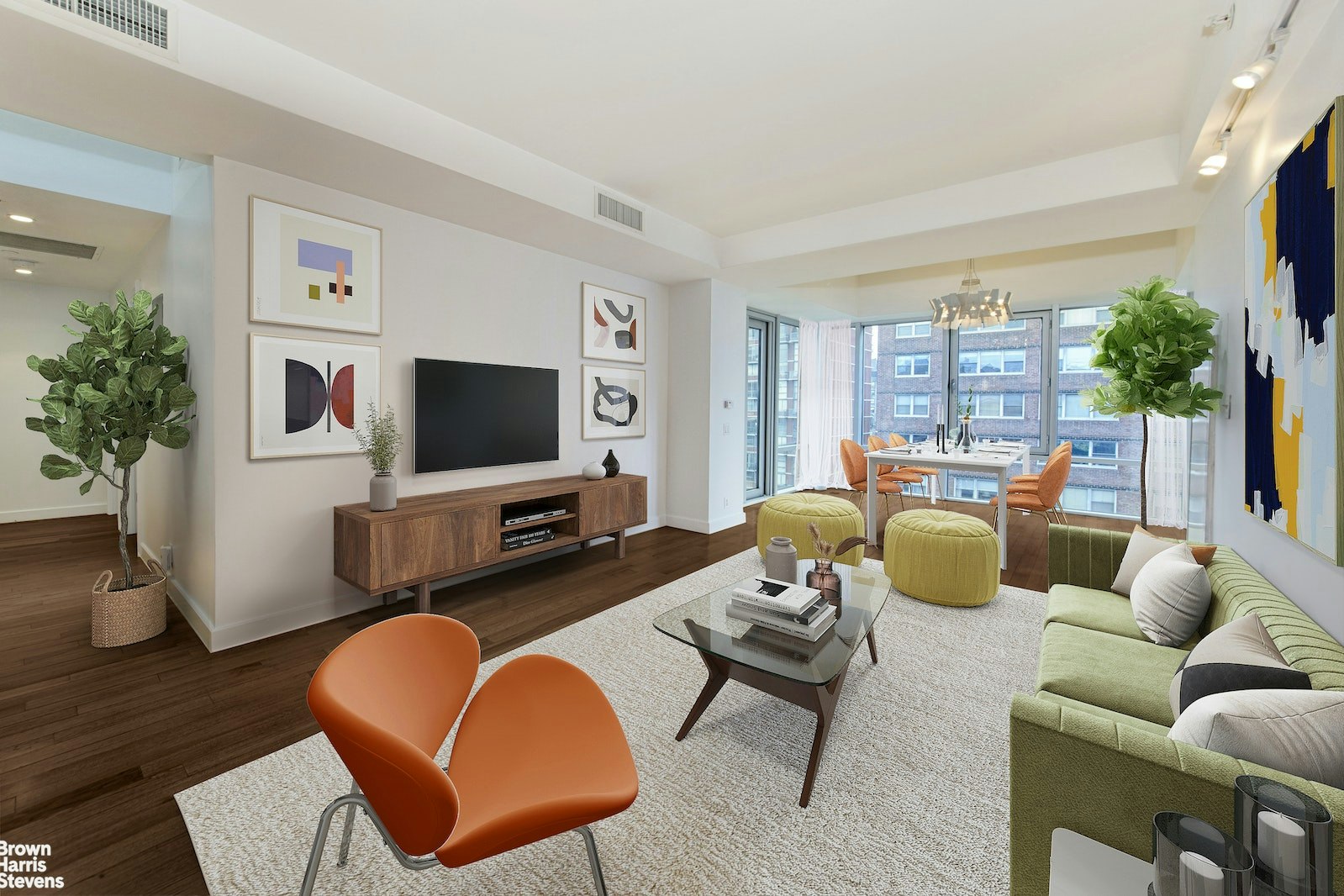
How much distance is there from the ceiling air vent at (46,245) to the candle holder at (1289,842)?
6.74 m

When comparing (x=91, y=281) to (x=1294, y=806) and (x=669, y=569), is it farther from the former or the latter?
(x=1294, y=806)

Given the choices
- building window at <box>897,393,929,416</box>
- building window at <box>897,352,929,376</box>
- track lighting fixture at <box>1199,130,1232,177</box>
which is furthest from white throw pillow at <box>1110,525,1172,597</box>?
building window at <box>897,352,929,376</box>

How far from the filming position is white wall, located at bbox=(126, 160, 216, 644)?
2.86 m

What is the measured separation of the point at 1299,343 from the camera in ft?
5.42

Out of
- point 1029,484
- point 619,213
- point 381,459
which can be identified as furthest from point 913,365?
point 381,459

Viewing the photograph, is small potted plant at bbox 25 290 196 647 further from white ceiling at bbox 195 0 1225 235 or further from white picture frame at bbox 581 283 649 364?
white picture frame at bbox 581 283 649 364

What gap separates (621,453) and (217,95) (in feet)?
11.7

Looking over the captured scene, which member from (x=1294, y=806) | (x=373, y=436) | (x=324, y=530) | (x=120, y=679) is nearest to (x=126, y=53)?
(x=373, y=436)

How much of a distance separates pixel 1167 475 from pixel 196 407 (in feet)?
26.8

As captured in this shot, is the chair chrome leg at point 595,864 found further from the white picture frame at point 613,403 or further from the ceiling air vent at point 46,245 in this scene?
the ceiling air vent at point 46,245

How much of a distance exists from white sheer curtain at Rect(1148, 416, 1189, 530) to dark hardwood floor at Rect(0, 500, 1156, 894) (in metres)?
2.58

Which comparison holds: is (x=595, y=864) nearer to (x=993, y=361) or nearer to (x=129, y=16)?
(x=129, y=16)

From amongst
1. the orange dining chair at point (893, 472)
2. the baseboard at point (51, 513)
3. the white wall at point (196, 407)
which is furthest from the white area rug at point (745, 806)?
the baseboard at point (51, 513)

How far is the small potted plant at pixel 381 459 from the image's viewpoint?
3162mm
